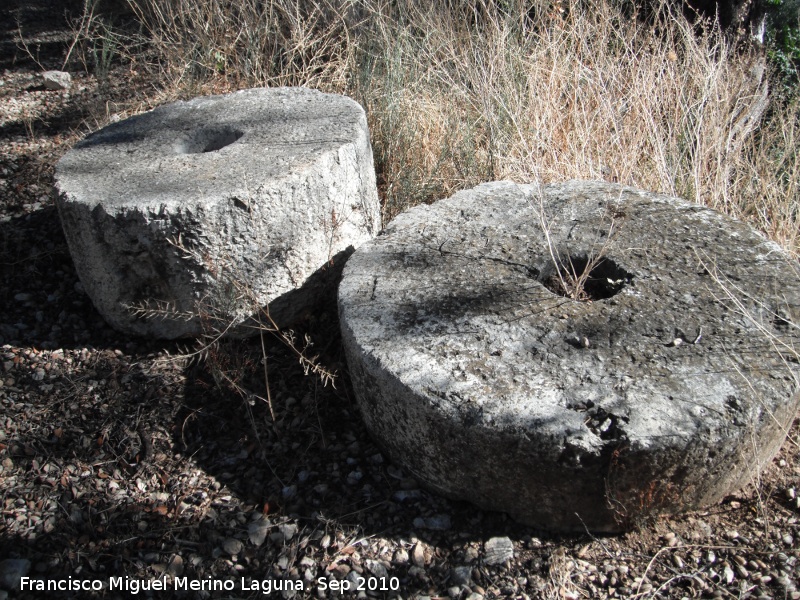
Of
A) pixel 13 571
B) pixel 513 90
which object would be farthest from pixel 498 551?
pixel 513 90

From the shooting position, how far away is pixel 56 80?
4344 mm

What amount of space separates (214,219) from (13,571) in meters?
1.13

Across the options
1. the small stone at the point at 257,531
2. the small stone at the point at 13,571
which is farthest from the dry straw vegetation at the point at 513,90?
the small stone at the point at 13,571

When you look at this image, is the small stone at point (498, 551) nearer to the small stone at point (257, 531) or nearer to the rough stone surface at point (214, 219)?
the small stone at point (257, 531)

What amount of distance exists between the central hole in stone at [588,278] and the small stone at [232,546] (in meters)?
1.19

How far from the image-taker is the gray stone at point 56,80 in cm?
434

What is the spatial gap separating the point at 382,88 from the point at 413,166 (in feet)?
1.86

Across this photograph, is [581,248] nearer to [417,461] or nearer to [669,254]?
[669,254]

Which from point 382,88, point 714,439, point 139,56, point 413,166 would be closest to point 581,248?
point 714,439

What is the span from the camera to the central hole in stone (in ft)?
7.59

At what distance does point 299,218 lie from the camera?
2.51m

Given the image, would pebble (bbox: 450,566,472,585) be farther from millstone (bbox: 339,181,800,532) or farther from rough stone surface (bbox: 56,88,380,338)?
rough stone surface (bbox: 56,88,380,338)

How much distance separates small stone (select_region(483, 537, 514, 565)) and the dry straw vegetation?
5.04 ft

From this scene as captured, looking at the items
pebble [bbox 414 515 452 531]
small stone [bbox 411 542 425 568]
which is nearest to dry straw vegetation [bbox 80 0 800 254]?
pebble [bbox 414 515 452 531]
